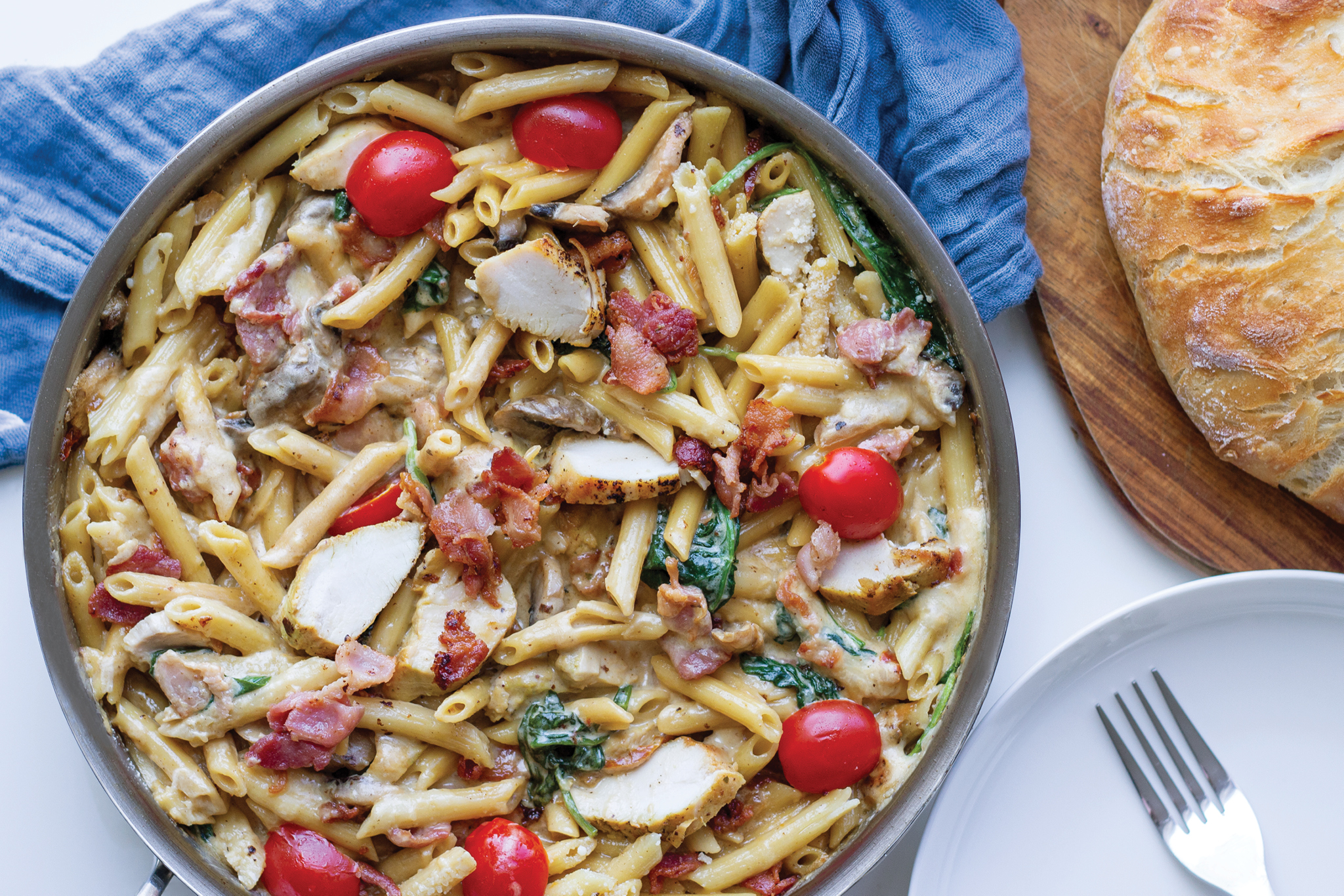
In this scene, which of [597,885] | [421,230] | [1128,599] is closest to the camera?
[597,885]

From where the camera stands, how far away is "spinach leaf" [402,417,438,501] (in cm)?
248

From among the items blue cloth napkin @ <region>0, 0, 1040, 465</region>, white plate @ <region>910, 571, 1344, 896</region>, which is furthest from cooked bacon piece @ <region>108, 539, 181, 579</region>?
white plate @ <region>910, 571, 1344, 896</region>

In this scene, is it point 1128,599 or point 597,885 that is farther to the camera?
point 1128,599

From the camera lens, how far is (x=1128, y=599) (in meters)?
2.77

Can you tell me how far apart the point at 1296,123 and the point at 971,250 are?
0.80 meters

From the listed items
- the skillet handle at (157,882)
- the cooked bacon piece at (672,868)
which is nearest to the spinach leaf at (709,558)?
the cooked bacon piece at (672,868)

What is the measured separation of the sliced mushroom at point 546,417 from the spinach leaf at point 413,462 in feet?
0.69

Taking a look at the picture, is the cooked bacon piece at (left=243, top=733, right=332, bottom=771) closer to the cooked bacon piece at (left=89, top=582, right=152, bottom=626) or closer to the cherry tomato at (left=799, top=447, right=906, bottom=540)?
the cooked bacon piece at (left=89, top=582, right=152, bottom=626)

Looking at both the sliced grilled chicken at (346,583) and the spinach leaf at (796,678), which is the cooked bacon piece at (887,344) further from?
the sliced grilled chicken at (346,583)

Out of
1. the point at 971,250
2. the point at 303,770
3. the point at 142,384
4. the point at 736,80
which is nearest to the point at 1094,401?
the point at 971,250

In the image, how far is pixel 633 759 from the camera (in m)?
2.50

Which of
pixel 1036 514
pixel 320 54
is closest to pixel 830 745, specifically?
pixel 1036 514

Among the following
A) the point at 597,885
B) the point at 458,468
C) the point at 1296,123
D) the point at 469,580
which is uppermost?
the point at 1296,123

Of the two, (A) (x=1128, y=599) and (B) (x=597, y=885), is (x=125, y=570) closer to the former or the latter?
(B) (x=597, y=885)
